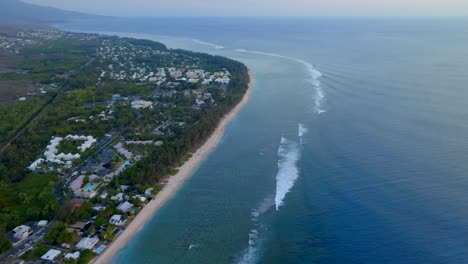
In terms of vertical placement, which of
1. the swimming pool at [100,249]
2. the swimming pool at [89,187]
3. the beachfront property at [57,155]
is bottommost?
the swimming pool at [100,249]

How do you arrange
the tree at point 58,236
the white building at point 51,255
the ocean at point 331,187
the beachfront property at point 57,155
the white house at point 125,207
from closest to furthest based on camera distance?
1. the white building at point 51,255
2. the ocean at point 331,187
3. the tree at point 58,236
4. the white house at point 125,207
5. the beachfront property at point 57,155

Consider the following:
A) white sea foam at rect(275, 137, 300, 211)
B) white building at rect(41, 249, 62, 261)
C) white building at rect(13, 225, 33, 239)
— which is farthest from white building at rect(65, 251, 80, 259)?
white sea foam at rect(275, 137, 300, 211)

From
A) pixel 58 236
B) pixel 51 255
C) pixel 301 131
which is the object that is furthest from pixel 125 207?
pixel 301 131

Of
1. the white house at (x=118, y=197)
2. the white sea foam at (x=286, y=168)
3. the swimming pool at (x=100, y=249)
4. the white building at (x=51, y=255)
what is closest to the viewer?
the white building at (x=51, y=255)

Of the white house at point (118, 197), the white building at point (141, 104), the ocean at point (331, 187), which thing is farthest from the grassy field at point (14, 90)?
the ocean at point (331, 187)

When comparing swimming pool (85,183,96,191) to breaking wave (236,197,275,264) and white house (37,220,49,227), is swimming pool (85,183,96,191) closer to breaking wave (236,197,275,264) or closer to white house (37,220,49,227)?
white house (37,220,49,227)

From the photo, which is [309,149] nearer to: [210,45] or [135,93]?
[135,93]

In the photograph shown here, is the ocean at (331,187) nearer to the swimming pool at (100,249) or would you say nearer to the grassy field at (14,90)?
the swimming pool at (100,249)

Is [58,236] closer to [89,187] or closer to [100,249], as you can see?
[100,249]
